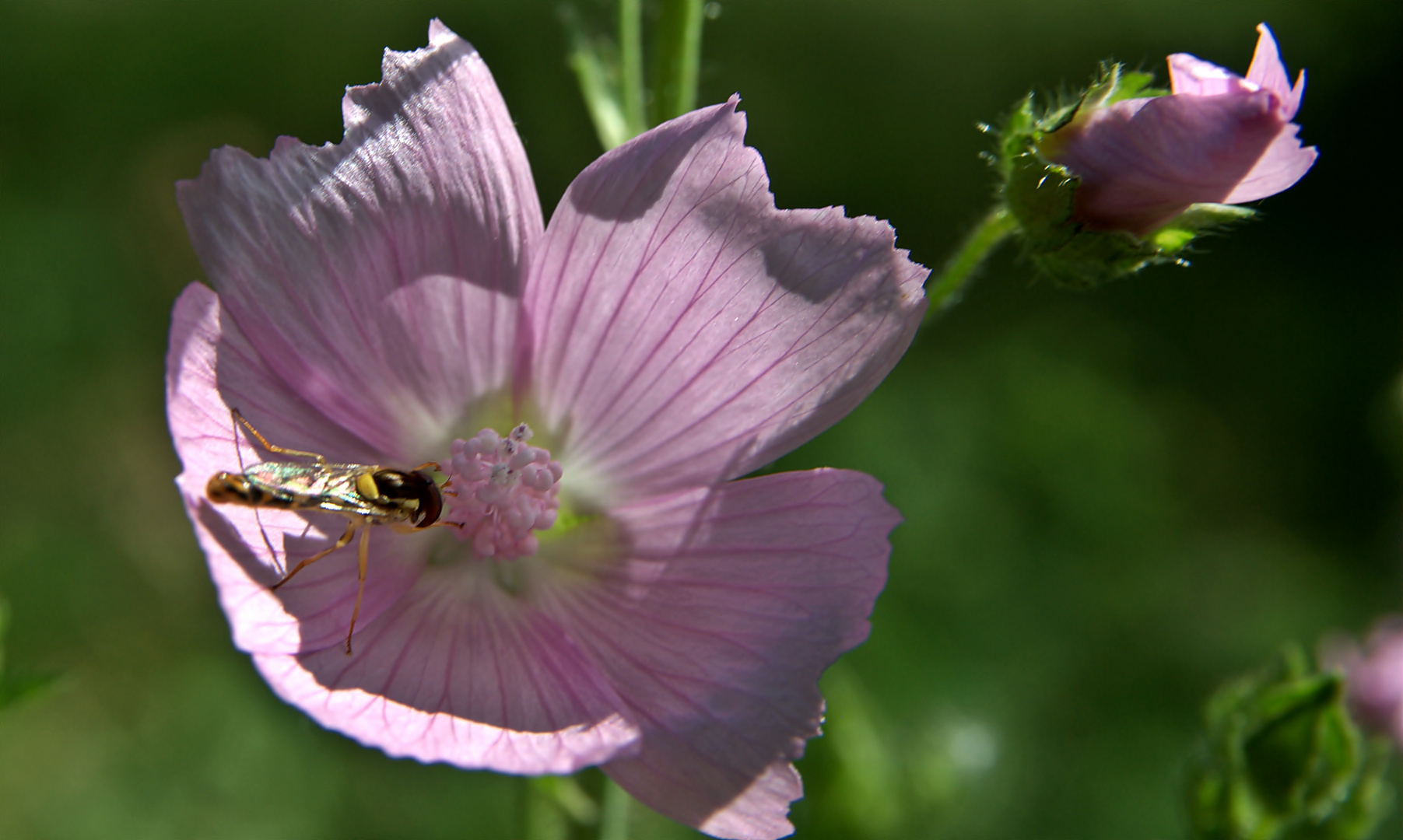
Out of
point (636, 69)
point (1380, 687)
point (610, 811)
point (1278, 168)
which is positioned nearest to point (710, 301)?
point (636, 69)

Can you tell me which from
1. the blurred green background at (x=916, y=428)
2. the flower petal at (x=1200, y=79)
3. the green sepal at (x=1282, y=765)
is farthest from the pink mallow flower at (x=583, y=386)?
the blurred green background at (x=916, y=428)

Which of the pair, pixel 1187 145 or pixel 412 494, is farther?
pixel 412 494

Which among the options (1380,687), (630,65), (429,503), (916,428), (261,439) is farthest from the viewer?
(916,428)

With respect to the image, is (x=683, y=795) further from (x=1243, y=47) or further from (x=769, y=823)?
(x=1243, y=47)

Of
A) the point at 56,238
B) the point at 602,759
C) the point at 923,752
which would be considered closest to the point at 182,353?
the point at 602,759

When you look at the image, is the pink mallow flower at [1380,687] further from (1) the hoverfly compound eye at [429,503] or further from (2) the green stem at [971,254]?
(1) the hoverfly compound eye at [429,503]

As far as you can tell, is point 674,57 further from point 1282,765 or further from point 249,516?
point 1282,765

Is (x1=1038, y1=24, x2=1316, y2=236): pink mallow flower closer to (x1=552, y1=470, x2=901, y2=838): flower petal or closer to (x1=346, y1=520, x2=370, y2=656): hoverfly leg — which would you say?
(x1=552, y1=470, x2=901, y2=838): flower petal
